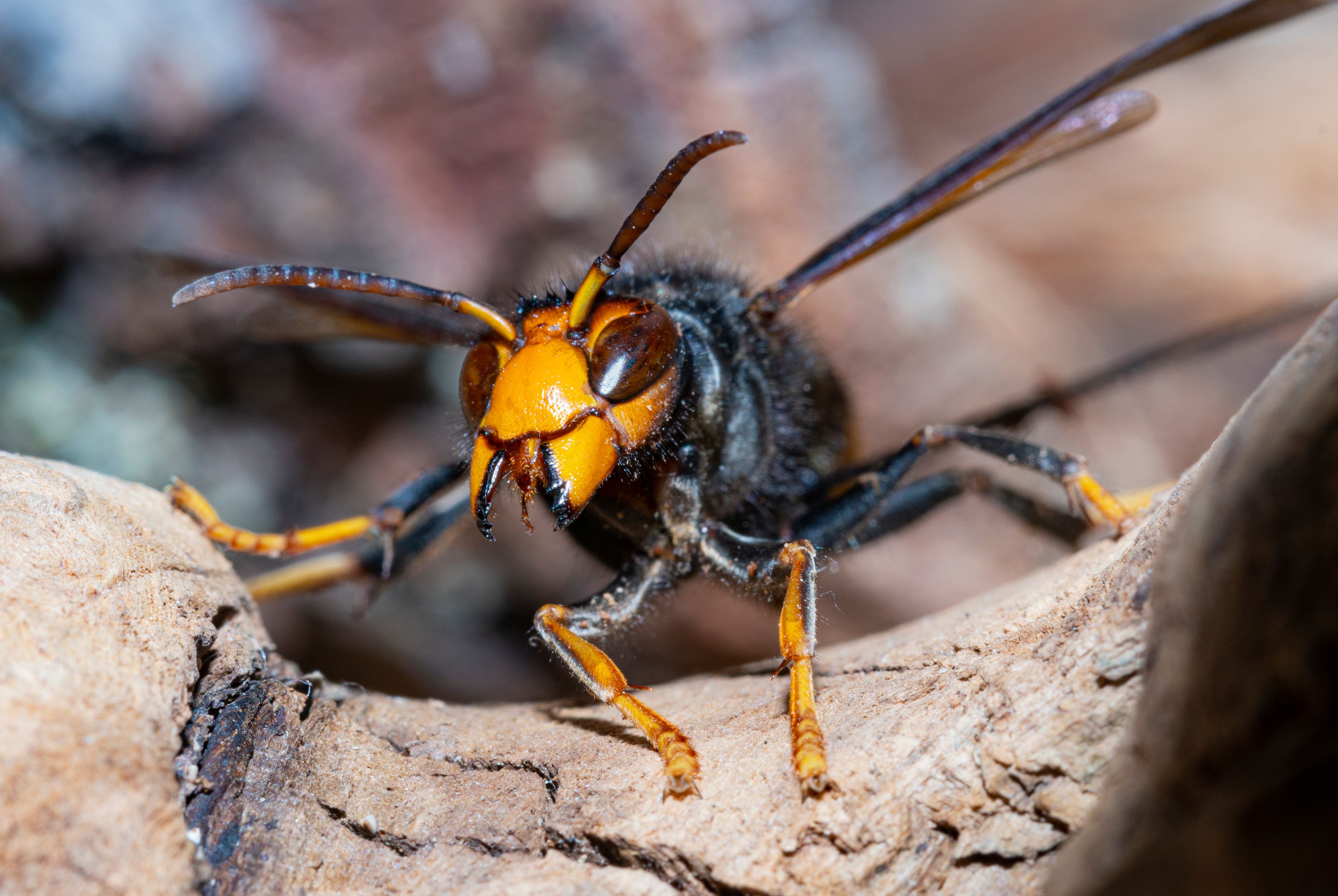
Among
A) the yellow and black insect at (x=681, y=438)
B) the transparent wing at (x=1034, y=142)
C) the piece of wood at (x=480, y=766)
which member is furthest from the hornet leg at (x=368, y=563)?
the transparent wing at (x=1034, y=142)

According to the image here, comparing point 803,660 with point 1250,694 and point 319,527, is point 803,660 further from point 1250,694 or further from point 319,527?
point 319,527

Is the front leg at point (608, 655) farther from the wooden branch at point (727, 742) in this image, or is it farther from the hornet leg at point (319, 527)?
the hornet leg at point (319, 527)

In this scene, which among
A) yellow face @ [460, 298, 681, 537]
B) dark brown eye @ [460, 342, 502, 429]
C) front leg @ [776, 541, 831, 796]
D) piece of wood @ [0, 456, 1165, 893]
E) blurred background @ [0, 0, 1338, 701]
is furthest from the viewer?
blurred background @ [0, 0, 1338, 701]

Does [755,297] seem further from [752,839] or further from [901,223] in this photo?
[752,839]

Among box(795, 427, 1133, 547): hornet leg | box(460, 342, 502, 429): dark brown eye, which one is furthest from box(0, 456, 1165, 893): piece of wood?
box(460, 342, 502, 429): dark brown eye

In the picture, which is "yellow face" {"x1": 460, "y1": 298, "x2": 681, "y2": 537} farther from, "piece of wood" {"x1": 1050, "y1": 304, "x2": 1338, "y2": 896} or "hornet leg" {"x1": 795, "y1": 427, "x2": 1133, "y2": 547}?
"piece of wood" {"x1": 1050, "y1": 304, "x2": 1338, "y2": 896}

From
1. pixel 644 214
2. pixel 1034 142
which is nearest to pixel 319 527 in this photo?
pixel 644 214

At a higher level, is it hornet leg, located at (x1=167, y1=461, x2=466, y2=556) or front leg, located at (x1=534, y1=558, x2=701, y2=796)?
hornet leg, located at (x1=167, y1=461, x2=466, y2=556)
